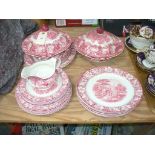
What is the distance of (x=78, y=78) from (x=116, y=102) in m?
0.17

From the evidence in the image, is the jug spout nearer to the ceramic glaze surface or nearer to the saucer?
the ceramic glaze surface

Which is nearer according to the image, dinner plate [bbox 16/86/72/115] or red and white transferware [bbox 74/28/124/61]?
dinner plate [bbox 16/86/72/115]

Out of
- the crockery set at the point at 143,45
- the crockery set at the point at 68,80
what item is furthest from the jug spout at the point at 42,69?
the crockery set at the point at 143,45

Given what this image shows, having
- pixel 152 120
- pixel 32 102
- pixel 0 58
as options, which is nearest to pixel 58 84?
pixel 32 102

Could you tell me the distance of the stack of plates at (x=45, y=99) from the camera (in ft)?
2.77

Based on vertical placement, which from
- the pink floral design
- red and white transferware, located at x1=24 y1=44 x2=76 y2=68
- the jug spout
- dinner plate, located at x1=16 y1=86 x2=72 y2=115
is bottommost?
dinner plate, located at x1=16 y1=86 x2=72 y2=115

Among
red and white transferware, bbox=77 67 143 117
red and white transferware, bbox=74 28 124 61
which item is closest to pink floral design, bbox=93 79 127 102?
red and white transferware, bbox=77 67 143 117

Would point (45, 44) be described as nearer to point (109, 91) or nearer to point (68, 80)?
point (68, 80)

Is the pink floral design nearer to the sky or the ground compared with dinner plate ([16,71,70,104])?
nearer to the ground

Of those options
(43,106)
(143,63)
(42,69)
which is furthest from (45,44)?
(143,63)

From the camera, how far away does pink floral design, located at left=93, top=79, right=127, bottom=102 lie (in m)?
0.89

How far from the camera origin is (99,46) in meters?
0.99

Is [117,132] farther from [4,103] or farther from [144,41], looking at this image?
[4,103]
